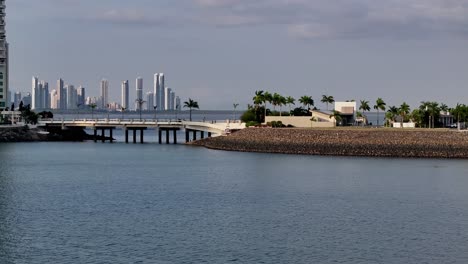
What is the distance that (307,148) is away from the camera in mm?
140750

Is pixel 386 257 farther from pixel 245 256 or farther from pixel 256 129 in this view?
pixel 256 129

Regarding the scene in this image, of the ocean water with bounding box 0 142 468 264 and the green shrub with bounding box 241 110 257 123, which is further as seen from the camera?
the green shrub with bounding box 241 110 257 123

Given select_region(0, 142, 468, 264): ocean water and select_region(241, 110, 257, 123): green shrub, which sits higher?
select_region(241, 110, 257, 123): green shrub

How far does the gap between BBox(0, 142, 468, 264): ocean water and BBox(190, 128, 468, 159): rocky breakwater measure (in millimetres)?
21021

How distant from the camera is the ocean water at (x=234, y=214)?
4809cm

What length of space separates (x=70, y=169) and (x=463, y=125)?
9072 cm

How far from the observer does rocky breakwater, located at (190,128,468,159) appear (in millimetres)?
131750

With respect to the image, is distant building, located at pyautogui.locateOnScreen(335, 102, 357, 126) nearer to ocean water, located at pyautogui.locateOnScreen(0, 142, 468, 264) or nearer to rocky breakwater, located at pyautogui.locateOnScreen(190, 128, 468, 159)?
rocky breakwater, located at pyautogui.locateOnScreen(190, 128, 468, 159)

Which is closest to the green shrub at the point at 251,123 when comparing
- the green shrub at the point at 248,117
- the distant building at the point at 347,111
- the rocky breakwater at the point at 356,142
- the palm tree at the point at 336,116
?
the green shrub at the point at 248,117

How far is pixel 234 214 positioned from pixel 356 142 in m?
78.0

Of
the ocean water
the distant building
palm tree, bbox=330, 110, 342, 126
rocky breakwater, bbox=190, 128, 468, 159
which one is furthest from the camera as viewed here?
the distant building

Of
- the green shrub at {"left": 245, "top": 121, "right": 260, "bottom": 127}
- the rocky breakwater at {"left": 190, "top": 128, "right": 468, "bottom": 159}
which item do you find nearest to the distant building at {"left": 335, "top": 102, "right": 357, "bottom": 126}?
the green shrub at {"left": 245, "top": 121, "right": 260, "bottom": 127}

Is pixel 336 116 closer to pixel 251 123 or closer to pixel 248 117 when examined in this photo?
pixel 251 123

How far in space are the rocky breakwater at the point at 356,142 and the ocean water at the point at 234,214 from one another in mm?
21021
